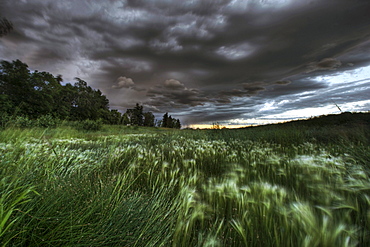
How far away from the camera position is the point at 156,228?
139cm

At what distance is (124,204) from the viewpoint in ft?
5.36

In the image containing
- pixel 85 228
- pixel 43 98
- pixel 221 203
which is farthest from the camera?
pixel 43 98

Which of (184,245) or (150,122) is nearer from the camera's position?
(184,245)

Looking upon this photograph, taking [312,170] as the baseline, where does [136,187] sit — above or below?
below

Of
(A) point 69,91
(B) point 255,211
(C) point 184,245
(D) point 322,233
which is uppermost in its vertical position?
(A) point 69,91

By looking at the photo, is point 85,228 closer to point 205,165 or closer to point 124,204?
point 124,204

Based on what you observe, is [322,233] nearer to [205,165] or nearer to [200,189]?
[200,189]

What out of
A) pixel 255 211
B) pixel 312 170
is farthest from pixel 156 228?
pixel 312 170

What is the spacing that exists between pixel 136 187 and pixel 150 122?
77300 millimetres

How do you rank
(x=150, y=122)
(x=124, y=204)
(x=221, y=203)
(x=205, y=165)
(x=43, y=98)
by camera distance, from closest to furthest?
(x=124, y=204)
(x=221, y=203)
(x=205, y=165)
(x=43, y=98)
(x=150, y=122)

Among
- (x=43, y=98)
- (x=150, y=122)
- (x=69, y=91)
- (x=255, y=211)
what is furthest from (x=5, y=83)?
(x=150, y=122)

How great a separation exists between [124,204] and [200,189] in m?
1.17

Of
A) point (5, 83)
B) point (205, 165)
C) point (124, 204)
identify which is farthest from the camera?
point (5, 83)

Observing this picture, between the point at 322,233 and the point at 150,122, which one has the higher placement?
the point at 150,122
